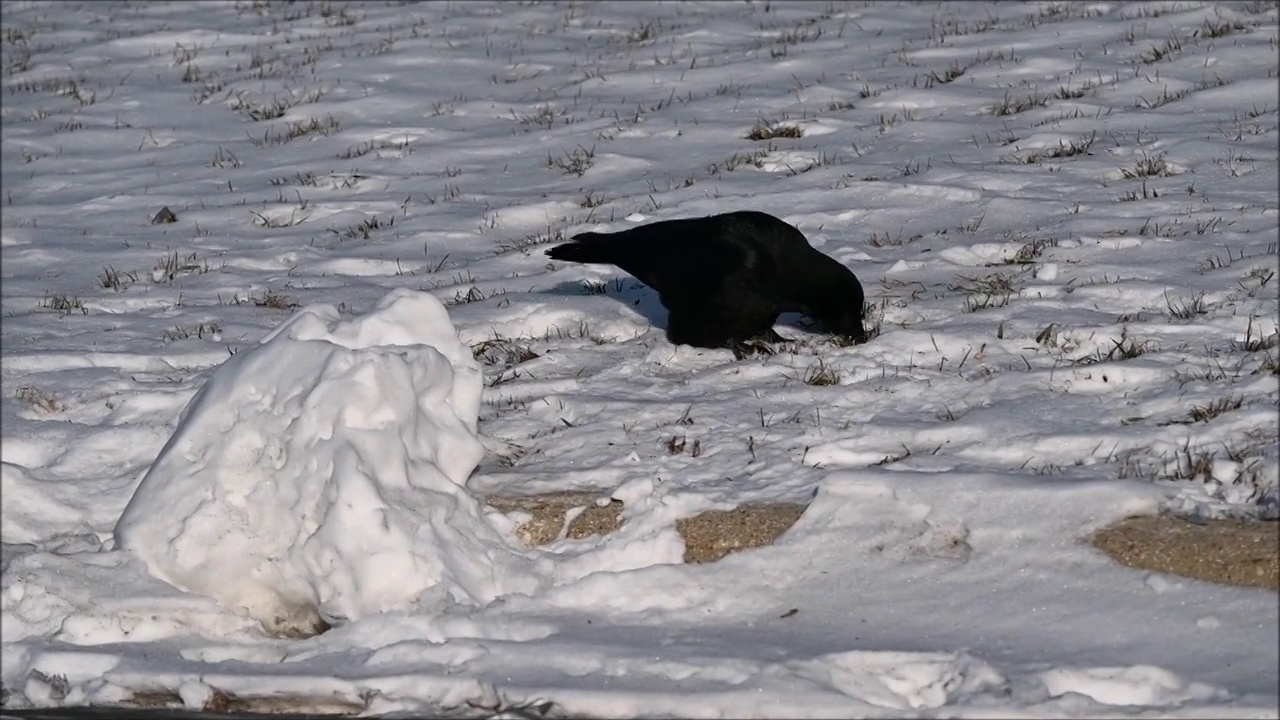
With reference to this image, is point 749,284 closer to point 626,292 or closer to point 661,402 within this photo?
point 661,402

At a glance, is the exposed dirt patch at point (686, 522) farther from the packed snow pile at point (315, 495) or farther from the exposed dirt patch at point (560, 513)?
the packed snow pile at point (315, 495)

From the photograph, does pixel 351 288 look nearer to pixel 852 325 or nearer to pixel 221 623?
pixel 852 325

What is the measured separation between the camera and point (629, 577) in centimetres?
423

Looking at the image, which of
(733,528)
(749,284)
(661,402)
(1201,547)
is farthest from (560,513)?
(1201,547)

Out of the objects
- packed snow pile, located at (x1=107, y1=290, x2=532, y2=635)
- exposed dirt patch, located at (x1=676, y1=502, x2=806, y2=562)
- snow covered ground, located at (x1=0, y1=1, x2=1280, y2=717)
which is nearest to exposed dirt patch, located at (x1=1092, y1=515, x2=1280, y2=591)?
snow covered ground, located at (x1=0, y1=1, x2=1280, y2=717)

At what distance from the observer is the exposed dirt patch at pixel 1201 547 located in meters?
3.86

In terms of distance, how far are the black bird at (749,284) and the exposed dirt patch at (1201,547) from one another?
6.03ft

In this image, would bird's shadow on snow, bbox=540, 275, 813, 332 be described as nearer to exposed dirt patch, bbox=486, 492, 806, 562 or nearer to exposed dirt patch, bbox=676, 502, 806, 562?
exposed dirt patch, bbox=486, 492, 806, 562

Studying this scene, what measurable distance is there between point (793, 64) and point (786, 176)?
9.42 ft

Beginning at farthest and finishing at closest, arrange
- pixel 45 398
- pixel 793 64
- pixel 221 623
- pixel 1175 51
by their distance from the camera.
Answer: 1. pixel 793 64
2. pixel 1175 51
3. pixel 45 398
4. pixel 221 623

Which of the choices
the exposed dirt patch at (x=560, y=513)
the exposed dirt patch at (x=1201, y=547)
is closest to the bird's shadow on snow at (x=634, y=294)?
the exposed dirt patch at (x=560, y=513)

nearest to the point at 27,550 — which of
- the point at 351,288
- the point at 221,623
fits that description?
the point at 221,623

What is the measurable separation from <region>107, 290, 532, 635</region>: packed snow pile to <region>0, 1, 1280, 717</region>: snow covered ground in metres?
0.01

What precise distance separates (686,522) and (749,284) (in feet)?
5.07
